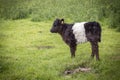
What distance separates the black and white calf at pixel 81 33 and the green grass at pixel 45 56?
41cm

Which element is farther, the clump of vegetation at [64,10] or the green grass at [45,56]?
the clump of vegetation at [64,10]

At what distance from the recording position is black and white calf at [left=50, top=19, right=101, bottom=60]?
874cm

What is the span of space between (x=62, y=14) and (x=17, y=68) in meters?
5.42

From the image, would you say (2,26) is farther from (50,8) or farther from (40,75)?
(40,75)

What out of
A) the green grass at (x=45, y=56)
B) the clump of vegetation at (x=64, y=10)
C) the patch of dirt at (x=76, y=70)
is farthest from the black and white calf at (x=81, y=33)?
the clump of vegetation at (x=64, y=10)

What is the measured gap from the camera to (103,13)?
1251 cm

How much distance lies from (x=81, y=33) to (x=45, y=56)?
1563 millimetres

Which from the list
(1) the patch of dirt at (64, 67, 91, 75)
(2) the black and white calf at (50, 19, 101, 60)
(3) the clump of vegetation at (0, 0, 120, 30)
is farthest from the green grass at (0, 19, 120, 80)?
(3) the clump of vegetation at (0, 0, 120, 30)

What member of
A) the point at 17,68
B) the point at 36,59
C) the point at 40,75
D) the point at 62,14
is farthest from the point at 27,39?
the point at 40,75

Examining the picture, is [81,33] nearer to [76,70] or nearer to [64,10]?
[76,70]

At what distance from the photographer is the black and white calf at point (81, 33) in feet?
28.7

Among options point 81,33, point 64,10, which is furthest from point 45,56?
point 64,10

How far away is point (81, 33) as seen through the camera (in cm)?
895

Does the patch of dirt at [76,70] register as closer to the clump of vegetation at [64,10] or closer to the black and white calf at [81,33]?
the black and white calf at [81,33]
